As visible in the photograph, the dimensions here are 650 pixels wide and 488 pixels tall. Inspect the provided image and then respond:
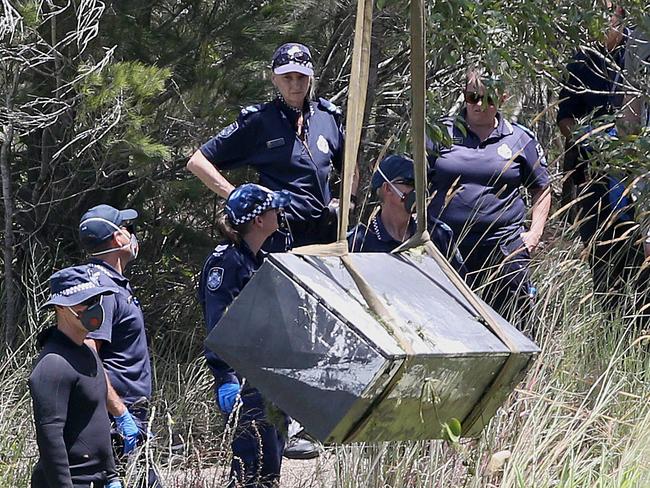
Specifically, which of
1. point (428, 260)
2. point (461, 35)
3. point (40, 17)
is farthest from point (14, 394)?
point (428, 260)

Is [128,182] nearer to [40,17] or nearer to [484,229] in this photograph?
[40,17]

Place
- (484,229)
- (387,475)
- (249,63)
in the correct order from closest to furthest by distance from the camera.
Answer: (387,475) < (484,229) < (249,63)

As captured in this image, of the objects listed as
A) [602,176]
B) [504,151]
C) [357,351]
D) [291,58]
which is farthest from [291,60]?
[357,351]

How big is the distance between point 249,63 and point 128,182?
0.91 m

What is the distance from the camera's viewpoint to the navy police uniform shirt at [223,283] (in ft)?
14.4

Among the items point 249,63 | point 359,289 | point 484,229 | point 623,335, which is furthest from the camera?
point 249,63

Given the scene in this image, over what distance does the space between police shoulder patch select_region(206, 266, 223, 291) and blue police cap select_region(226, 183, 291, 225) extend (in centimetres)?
20

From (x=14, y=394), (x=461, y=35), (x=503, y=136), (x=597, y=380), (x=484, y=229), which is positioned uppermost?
(x=461, y=35)

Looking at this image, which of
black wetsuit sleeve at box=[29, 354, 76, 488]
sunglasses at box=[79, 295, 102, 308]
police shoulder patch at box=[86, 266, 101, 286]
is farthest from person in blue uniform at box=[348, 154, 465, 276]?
black wetsuit sleeve at box=[29, 354, 76, 488]

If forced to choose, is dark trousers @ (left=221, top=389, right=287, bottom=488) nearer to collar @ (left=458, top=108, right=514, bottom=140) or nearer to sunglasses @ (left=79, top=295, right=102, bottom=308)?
sunglasses @ (left=79, top=295, right=102, bottom=308)

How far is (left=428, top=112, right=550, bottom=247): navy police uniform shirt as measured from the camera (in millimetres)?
5285

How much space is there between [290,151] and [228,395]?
1.35m

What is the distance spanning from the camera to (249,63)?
6328 millimetres

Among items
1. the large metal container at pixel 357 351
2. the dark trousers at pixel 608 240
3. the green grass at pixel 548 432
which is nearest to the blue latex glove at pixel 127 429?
the green grass at pixel 548 432
